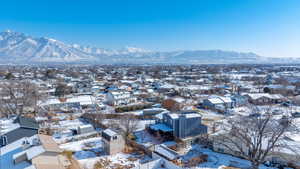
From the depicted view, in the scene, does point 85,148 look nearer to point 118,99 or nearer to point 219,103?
point 118,99

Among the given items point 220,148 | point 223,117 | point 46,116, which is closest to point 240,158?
point 220,148

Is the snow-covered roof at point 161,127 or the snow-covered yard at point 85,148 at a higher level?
the snow-covered roof at point 161,127

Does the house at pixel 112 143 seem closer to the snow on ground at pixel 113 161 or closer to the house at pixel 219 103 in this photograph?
the snow on ground at pixel 113 161

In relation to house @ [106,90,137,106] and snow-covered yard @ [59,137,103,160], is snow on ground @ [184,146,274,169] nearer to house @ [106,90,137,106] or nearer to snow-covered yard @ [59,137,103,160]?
snow-covered yard @ [59,137,103,160]

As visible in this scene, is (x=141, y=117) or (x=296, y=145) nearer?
(x=296, y=145)

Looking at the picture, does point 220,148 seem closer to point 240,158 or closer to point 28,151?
point 240,158

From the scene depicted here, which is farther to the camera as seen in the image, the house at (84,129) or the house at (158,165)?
the house at (84,129)

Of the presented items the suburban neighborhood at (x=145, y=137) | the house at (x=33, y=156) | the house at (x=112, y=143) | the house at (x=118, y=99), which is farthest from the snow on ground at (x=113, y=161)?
the house at (x=118, y=99)

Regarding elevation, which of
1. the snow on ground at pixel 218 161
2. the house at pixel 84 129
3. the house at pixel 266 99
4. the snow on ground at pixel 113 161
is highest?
the house at pixel 266 99

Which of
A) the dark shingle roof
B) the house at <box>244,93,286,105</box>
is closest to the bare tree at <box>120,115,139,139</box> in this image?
the dark shingle roof
